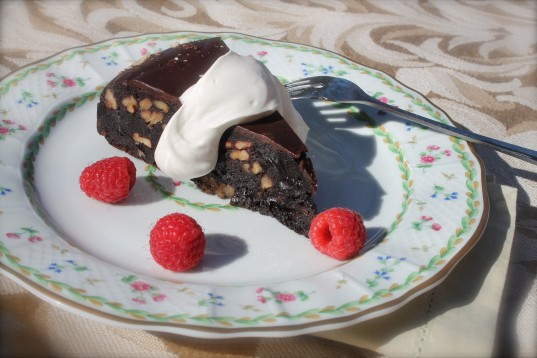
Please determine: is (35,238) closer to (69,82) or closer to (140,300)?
(140,300)

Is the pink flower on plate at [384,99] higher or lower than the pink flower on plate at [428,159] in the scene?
higher

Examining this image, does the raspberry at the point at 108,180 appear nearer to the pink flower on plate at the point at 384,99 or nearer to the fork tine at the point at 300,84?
the fork tine at the point at 300,84

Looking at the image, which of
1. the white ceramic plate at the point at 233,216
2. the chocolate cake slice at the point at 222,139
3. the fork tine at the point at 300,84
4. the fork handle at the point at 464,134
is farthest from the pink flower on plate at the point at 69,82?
the fork handle at the point at 464,134

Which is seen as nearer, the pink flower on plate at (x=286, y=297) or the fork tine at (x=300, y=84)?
the pink flower on plate at (x=286, y=297)

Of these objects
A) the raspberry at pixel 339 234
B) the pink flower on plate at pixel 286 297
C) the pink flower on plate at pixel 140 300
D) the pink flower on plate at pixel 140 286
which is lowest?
the pink flower on plate at pixel 140 286

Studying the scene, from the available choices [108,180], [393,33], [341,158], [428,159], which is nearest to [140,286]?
[108,180]

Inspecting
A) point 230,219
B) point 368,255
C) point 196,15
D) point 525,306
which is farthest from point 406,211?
point 196,15

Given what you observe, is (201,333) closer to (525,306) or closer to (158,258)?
(158,258)

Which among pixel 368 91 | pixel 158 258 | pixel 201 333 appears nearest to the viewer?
pixel 201 333
